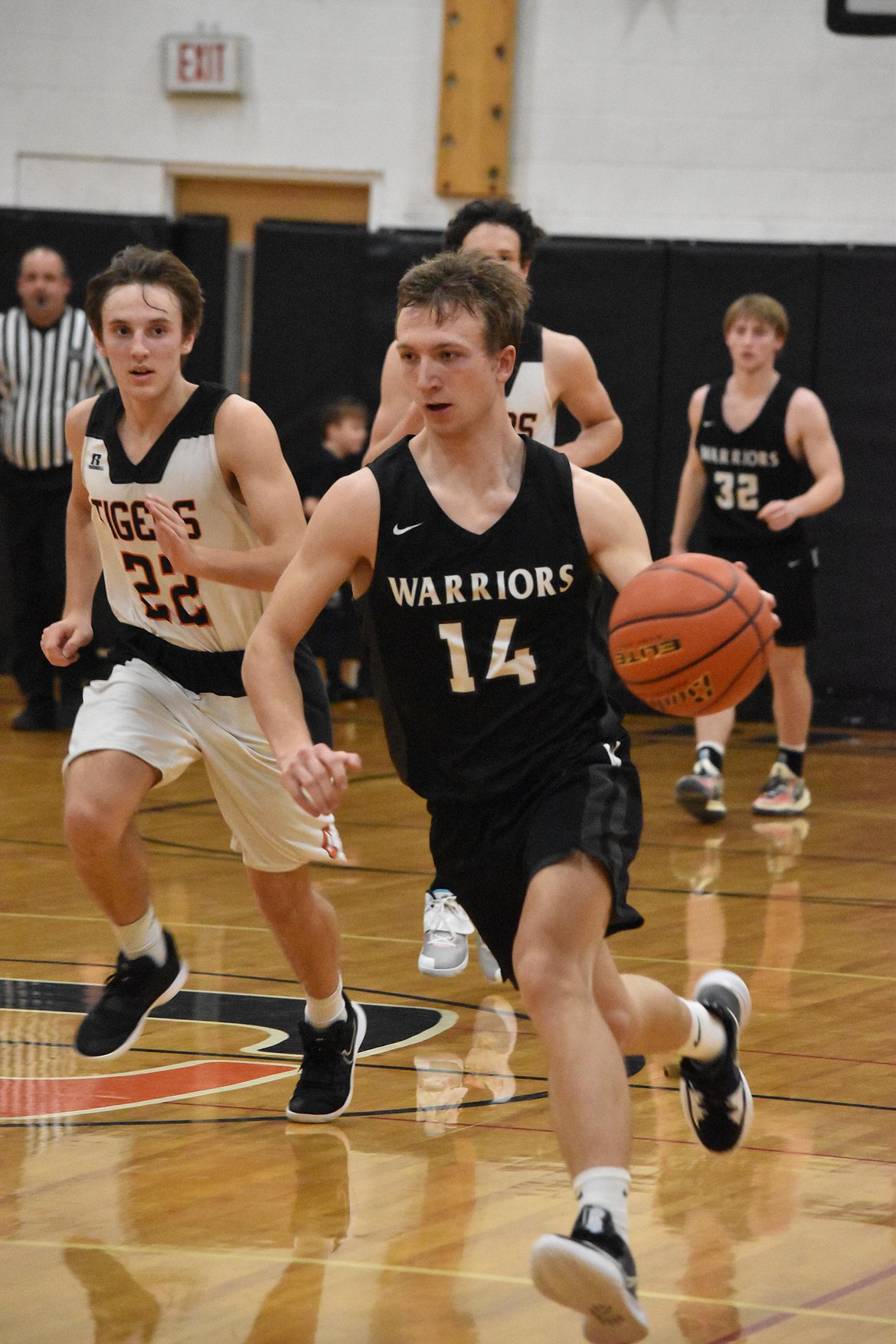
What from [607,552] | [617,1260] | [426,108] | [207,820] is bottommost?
[207,820]

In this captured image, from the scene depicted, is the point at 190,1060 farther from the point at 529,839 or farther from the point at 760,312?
the point at 760,312

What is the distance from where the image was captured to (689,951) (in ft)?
18.2

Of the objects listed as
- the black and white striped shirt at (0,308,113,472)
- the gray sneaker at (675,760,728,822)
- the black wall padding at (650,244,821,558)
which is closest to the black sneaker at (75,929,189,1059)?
the gray sneaker at (675,760,728,822)

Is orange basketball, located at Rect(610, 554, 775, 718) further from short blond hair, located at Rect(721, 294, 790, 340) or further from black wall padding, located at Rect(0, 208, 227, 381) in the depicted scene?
black wall padding, located at Rect(0, 208, 227, 381)

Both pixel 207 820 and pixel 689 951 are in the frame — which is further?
pixel 207 820

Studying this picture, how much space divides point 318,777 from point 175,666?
1.22 metres

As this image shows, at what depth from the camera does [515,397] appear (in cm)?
547

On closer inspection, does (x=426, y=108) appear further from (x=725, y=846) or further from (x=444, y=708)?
(x=444, y=708)

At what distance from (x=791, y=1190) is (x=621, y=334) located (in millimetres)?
7813

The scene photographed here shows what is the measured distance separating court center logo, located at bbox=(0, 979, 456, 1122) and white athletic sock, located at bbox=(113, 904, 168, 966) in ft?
0.99

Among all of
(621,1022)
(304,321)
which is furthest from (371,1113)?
(304,321)

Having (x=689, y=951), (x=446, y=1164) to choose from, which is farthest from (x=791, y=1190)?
(x=689, y=951)

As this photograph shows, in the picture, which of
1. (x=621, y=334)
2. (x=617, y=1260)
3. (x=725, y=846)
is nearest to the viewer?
(x=617, y=1260)

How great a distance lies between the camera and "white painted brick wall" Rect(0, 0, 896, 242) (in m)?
10.8
